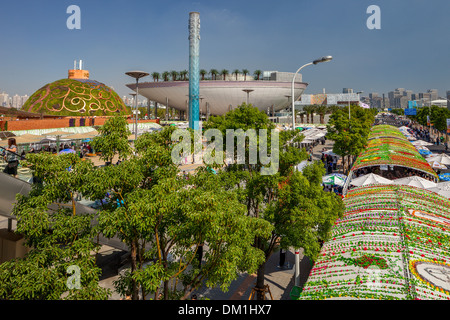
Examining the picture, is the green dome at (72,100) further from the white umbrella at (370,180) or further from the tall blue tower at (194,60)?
the white umbrella at (370,180)

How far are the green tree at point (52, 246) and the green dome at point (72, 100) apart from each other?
7600 centimetres

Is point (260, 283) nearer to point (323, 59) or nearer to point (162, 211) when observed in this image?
point (162, 211)

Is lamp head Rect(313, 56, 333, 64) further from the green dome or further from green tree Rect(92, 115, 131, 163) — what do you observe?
the green dome

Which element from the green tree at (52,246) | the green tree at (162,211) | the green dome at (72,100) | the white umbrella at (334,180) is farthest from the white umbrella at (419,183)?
the green dome at (72,100)

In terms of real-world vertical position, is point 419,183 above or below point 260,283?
above

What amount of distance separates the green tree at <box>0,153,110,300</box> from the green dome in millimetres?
76004

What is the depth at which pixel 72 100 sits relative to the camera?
7612 cm

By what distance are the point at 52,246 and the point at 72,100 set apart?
7979 centimetres

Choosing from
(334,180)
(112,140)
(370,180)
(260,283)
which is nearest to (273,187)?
(260,283)

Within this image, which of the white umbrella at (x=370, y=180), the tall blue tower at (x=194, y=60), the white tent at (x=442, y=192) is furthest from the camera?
the tall blue tower at (x=194, y=60)

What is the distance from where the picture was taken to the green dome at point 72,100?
73875 mm

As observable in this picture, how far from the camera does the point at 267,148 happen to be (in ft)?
42.7

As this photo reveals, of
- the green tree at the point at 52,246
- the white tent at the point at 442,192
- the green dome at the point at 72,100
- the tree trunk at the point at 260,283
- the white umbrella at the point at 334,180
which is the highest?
the green dome at the point at 72,100
